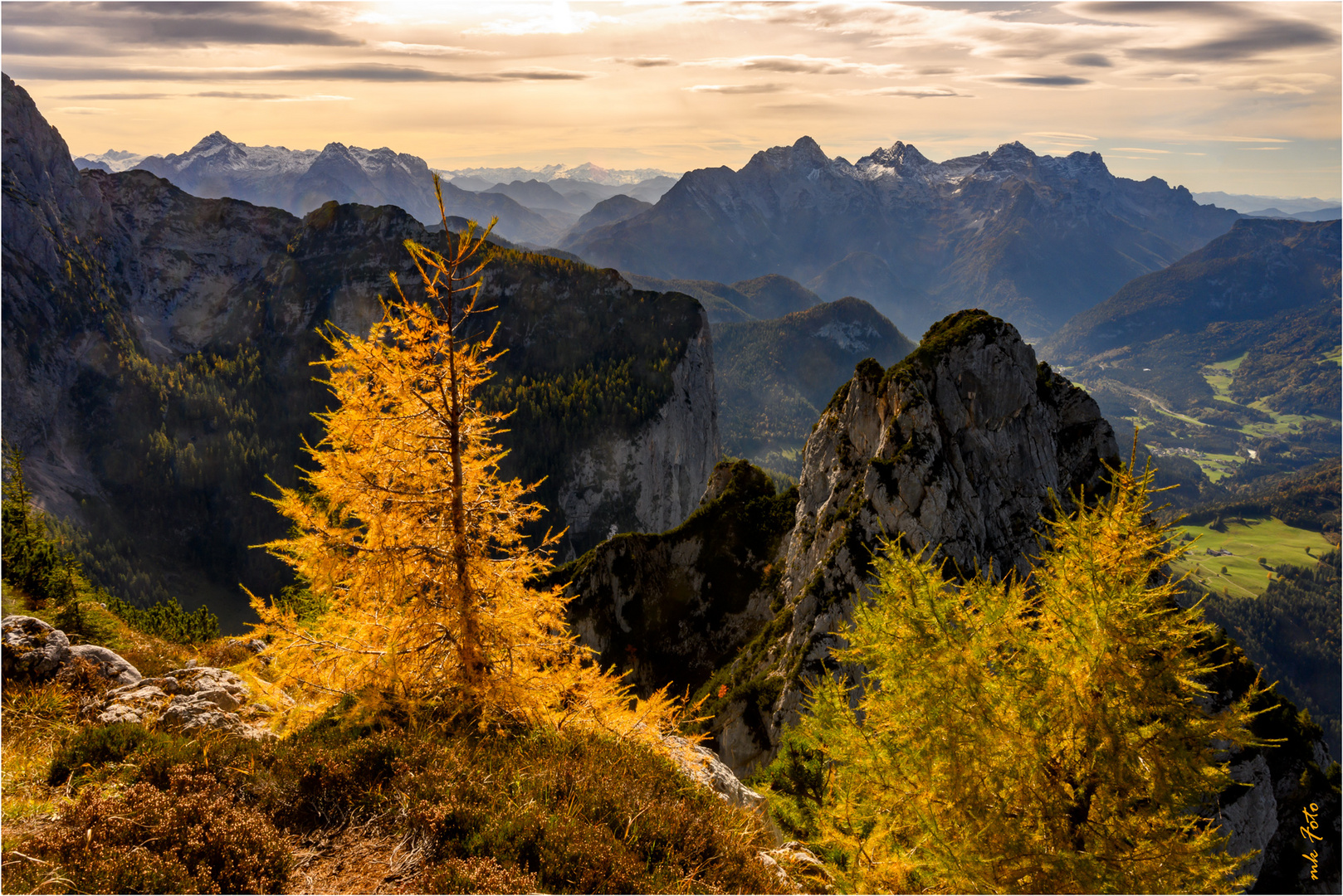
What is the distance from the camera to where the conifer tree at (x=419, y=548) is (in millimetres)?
12914

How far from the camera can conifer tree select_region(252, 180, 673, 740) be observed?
508 inches

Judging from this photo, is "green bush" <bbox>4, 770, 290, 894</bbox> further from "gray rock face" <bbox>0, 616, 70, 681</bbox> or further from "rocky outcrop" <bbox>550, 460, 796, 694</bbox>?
"rocky outcrop" <bbox>550, 460, 796, 694</bbox>

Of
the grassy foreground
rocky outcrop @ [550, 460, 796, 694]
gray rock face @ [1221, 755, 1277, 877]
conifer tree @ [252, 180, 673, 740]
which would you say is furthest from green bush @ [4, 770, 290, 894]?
rocky outcrop @ [550, 460, 796, 694]

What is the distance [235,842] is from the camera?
8812 mm

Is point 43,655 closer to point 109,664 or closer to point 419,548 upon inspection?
point 109,664

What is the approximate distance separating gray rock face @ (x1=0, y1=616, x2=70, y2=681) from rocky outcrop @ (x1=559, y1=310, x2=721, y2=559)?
137 m

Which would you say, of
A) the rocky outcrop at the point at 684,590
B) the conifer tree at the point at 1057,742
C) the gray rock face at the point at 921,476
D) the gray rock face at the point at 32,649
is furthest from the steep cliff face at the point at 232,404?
the conifer tree at the point at 1057,742

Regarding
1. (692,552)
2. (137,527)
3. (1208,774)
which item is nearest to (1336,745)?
(692,552)

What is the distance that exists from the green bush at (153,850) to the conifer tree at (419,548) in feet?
11.0

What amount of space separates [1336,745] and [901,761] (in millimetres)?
249741

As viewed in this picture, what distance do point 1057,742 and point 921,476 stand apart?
2871cm

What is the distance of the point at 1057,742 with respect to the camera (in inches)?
440

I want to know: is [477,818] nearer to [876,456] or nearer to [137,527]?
[876,456]

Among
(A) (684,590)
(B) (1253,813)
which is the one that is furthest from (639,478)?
(B) (1253,813)
